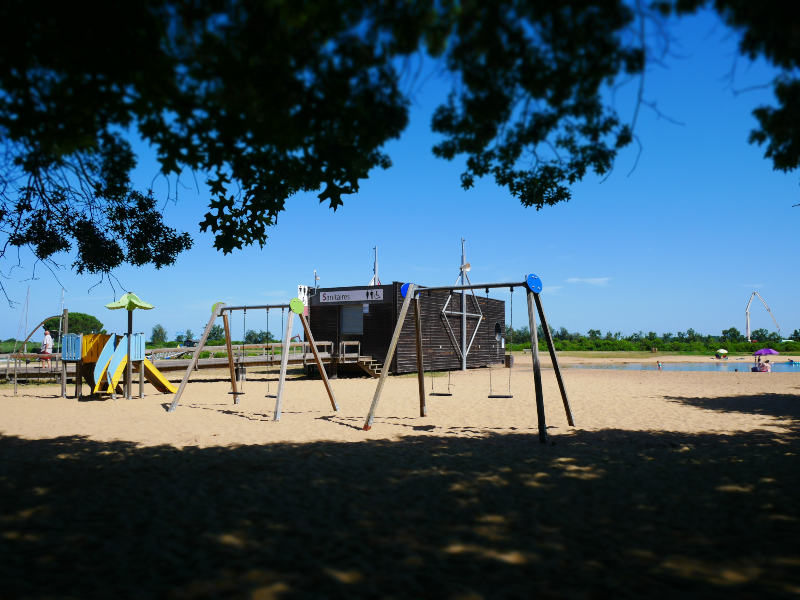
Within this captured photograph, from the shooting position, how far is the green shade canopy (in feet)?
44.4

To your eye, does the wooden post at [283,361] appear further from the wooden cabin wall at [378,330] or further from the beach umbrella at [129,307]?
the wooden cabin wall at [378,330]

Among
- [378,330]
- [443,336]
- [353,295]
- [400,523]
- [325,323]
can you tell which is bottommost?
[400,523]

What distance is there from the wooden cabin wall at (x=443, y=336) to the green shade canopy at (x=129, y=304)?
9.02m

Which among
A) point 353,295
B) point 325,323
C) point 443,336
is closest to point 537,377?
point 353,295

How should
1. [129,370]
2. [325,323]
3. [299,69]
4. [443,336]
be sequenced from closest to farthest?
[299,69] < [129,370] < [325,323] < [443,336]

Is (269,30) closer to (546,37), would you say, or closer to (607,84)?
(546,37)

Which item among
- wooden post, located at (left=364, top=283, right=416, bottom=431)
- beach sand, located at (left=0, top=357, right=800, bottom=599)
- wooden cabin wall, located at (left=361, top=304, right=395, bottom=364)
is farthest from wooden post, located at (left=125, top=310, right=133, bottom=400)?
wooden cabin wall, located at (left=361, top=304, right=395, bottom=364)

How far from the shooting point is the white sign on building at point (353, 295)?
69.5 ft

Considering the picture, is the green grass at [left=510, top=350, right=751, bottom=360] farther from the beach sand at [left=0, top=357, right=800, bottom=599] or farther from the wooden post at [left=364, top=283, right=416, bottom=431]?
the beach sand at [left=0, top=357, right=800, bottom=599]

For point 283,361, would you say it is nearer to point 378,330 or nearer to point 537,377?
point 537,377

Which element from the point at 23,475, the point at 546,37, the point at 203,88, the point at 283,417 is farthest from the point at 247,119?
the point at 283,417

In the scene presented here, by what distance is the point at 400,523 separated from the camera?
414 cm

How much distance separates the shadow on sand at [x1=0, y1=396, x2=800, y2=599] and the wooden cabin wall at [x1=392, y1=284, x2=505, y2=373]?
13.8 metres

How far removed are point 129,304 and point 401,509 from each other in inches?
443
